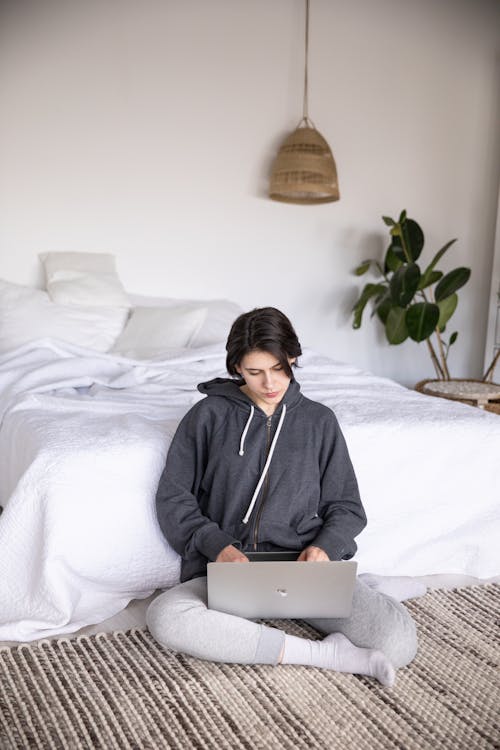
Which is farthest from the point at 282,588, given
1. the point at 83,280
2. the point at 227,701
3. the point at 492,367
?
the point at 492,367

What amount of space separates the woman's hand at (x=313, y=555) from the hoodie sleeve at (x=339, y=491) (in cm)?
10

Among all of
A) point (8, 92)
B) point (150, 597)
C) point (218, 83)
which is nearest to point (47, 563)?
point (150, 597)

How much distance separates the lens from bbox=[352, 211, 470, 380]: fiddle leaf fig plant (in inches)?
148

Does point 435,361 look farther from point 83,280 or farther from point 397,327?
point 83,280

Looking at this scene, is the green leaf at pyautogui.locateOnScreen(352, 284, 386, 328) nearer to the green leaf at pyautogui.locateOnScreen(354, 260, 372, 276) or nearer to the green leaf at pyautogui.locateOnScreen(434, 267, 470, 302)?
the green leaf at pyautogui.locateOnScreen(354, 260, 372, 276)

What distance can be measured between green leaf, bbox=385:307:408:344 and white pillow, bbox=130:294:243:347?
0.76 m

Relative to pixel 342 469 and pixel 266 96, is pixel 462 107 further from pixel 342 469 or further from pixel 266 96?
pixel 342 469

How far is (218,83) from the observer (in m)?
3.88

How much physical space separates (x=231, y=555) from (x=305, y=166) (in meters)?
2.54

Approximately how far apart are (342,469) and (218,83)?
8.75 ft

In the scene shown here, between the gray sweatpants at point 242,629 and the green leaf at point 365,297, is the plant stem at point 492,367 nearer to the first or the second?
the green leaf at point 365,297

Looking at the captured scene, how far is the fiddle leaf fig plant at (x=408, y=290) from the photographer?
3.77 meters

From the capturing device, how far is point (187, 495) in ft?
5.92

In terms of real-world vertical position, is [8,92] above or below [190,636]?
above
